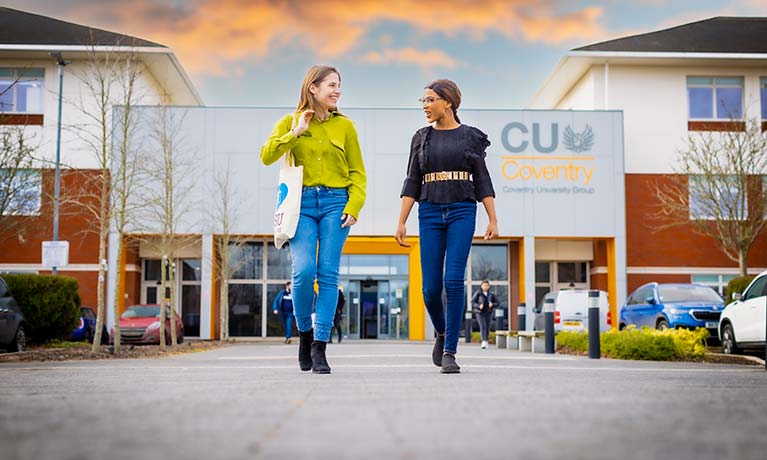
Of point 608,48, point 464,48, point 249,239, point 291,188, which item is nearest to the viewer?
point 291,188

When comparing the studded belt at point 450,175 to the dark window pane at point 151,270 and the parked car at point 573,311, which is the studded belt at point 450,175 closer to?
the parked car at point 573,311

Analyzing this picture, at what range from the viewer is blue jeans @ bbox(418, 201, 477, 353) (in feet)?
22.9

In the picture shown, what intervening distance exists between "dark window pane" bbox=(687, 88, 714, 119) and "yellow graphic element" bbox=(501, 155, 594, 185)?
5371 millimetres

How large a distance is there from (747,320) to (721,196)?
705 inches

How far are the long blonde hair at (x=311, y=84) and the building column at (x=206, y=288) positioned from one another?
1156 inches

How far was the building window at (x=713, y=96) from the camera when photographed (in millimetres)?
38250

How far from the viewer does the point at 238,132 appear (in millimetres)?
36688

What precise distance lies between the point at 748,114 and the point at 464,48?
13847mm

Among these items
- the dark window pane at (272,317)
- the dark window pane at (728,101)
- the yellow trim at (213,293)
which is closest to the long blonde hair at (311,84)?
the yellow trim at (213,293)

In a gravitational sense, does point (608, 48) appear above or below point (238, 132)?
above

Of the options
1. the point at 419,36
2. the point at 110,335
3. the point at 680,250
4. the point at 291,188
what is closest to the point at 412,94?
the point at 419,36

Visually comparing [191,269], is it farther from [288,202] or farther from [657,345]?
[288,202]

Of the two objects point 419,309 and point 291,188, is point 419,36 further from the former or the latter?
point 291,188

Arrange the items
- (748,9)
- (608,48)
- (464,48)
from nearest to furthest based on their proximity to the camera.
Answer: (464,48) → (608,48) → (748,9)
